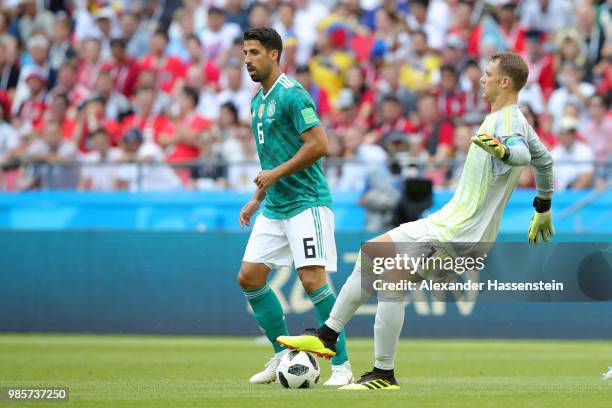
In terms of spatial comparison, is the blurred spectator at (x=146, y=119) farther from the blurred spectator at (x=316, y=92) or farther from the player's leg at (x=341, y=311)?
the player's leg at (x=341, y=311)

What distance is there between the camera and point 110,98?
20.2m

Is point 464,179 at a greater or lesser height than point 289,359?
greater

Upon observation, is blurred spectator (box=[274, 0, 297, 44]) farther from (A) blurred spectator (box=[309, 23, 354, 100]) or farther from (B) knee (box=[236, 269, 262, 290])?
(B) knee (box=[236, 269, 262, 290])

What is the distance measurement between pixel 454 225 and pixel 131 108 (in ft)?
40.6

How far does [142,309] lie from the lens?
16375mm

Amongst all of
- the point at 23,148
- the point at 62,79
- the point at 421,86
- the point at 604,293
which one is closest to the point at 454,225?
the point at 604,293

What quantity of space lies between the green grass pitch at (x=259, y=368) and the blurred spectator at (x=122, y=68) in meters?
5.86

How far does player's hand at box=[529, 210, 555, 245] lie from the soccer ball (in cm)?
187

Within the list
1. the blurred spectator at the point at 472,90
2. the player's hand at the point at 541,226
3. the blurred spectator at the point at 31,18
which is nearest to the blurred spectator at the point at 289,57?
the blurred spectator at the point at 472,90

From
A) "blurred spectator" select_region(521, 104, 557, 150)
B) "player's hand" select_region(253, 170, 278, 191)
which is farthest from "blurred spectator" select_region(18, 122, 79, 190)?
"player's hand" select_region(253, 170, 278, 191)

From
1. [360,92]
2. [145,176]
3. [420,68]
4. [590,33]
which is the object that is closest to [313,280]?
[145,176]

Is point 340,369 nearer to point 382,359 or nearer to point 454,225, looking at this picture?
point 382,359

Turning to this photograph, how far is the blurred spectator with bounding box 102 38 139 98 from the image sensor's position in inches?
812

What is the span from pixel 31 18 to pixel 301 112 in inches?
600
